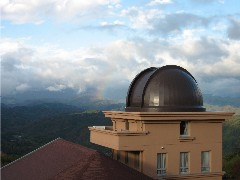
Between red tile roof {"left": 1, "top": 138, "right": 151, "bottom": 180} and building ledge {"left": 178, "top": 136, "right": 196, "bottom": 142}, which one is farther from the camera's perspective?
building ledge {"left": 178, "top": 136, "right": 196, "bottom": 142}

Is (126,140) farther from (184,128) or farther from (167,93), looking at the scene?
(184,128)

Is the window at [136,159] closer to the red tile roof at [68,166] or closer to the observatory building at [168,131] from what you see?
the observatory building at [168,131]

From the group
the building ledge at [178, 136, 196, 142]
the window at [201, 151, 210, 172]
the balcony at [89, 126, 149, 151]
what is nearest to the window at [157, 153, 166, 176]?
the building ledge at [178, 136, 196, 142]

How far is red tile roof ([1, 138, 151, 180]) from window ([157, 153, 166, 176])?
9.43 feet

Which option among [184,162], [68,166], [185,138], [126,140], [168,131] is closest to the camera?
[68,166]

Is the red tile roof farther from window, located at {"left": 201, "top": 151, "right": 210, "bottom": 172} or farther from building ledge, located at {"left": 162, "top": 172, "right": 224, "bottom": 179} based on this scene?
window, located at {"left": 201, "top": 151, "right": 210, "bottom": 172}

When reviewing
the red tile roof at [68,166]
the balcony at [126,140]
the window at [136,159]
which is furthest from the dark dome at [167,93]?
the red tile roof at [68,166]

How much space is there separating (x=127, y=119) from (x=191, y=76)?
18.8ft

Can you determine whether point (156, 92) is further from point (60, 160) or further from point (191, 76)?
point (60, 160)

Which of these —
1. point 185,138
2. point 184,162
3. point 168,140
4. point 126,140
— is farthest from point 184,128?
point 126,140

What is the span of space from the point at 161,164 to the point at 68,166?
6.56 metres

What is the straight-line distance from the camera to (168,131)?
22719mm

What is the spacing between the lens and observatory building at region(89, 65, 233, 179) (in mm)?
21984

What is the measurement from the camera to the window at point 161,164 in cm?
2259
